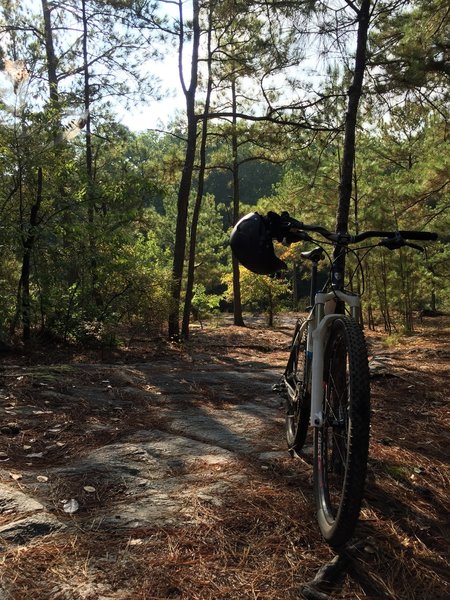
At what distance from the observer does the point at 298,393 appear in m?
2.74

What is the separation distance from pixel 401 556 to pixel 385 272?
61.0 ft

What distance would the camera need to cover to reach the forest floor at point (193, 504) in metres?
1.58

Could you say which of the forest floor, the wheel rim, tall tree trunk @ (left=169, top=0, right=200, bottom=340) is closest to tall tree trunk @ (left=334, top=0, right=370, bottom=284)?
the forest floor

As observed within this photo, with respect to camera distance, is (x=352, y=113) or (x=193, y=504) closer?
(x=193, y=504)

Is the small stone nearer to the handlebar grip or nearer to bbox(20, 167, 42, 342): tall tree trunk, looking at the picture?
the handlebar grip

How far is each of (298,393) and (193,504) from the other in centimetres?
96

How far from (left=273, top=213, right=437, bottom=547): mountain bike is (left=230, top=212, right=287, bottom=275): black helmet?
8 centimetres

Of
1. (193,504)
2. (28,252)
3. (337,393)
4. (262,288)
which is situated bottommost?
(193,504)

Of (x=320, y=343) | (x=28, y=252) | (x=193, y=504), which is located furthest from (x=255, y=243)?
(x=28, y=252)

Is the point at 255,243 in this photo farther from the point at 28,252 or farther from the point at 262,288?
the point at 262,288

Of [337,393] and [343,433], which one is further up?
[337,393]

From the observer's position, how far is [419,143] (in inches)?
382

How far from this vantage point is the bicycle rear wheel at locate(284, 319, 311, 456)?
2.60m

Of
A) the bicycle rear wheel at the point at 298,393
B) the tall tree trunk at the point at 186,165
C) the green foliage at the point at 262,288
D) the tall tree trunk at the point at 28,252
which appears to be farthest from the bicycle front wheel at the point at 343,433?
the green foliage at the point at 262,288
